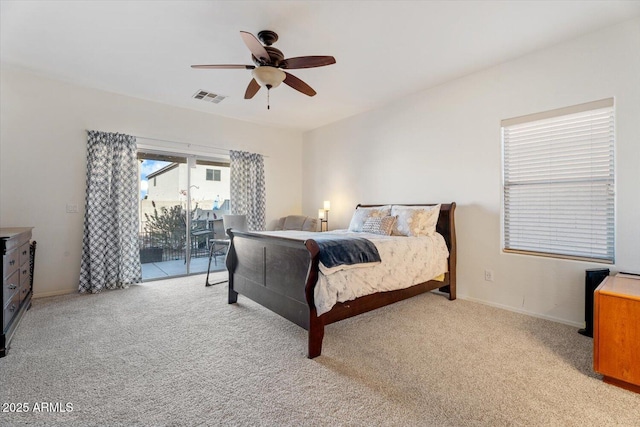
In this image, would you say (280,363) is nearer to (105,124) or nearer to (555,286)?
(555,286)

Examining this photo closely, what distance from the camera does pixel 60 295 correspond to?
11.9ft

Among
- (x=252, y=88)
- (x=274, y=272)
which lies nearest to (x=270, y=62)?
(x=252, y=88)

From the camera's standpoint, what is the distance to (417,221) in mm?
3400

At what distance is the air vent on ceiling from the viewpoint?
405 cm

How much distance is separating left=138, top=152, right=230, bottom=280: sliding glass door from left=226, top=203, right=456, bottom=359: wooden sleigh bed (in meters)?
1.90

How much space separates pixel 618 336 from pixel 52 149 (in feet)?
19.0

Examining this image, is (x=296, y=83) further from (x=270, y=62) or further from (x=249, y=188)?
(x=249, y=188)

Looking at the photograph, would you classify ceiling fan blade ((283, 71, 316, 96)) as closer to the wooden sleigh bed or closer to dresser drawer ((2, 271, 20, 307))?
the wooden sleigh bed

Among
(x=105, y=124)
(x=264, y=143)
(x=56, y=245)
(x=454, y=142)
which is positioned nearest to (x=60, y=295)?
(x=56, y=245)

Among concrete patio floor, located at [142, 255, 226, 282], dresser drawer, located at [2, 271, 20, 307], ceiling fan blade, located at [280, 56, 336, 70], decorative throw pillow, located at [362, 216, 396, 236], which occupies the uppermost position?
ceiling fan blade, located at [280, 56, 336, 70]

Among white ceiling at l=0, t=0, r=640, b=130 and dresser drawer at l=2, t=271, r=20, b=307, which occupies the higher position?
white ceiling at l=0, t=0, r=640, b=130

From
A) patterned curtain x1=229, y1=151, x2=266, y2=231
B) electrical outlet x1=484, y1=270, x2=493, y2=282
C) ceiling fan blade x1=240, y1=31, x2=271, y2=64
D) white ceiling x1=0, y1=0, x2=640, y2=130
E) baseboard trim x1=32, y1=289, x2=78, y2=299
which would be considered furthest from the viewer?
patterned curtain x1=229, y1=151, x2=266, y2=231

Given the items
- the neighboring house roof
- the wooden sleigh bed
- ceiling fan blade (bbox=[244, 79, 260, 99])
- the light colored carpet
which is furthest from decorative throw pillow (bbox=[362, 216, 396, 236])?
the neighboring house roof

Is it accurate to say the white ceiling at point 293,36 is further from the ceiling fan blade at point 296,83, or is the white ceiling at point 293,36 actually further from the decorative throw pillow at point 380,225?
the decorative throw pillow at point 380,225
